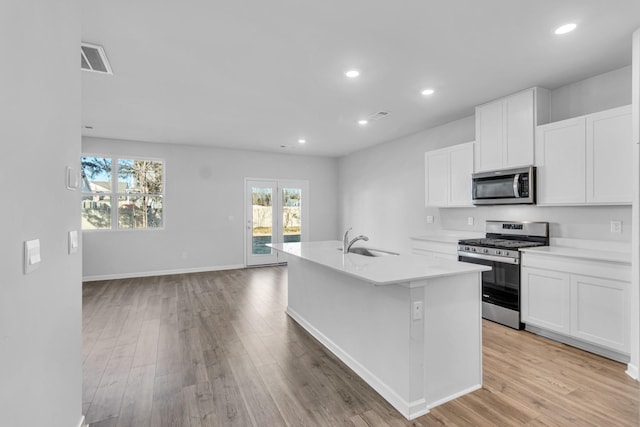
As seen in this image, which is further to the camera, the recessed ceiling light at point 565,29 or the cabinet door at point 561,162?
the cabinet door at point 561,162

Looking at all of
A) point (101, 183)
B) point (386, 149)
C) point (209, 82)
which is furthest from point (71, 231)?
point (386, 149)

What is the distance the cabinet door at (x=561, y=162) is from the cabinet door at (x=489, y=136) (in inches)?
16.9

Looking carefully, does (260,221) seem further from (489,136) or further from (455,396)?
(455,396)

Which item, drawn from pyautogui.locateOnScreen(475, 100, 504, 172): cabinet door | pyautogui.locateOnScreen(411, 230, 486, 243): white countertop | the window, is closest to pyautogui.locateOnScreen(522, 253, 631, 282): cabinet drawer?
pyautogui.locateOnScreen(411, 230, 486, 243): white countertop

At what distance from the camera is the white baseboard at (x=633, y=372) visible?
2399mm

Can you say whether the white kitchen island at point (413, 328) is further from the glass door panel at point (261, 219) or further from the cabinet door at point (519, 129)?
the glass door panel at point (261, 219)

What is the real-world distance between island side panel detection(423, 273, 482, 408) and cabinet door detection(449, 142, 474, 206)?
232 cm

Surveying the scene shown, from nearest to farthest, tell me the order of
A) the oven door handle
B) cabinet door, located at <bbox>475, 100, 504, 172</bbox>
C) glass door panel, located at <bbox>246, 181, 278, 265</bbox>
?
the oven door handle
cabinet door, located at <bbox>475, 100, 504, 172</bbox>
glass door panel, located at <bbox>246, 181, 278, 265</bbox>

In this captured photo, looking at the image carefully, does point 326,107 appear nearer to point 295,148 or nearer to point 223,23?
point 223,23

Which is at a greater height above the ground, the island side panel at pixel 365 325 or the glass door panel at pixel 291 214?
the glass door panel at pixel 291 214

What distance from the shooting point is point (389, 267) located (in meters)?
2.30

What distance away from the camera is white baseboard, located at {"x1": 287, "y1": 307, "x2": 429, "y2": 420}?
2006 mm

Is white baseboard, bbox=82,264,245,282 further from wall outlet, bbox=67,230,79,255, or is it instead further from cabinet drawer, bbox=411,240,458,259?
wall outlet, bbox=67,230,79,255

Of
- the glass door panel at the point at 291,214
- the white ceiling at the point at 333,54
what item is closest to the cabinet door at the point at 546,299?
the white ceiling at the point at 333,54
